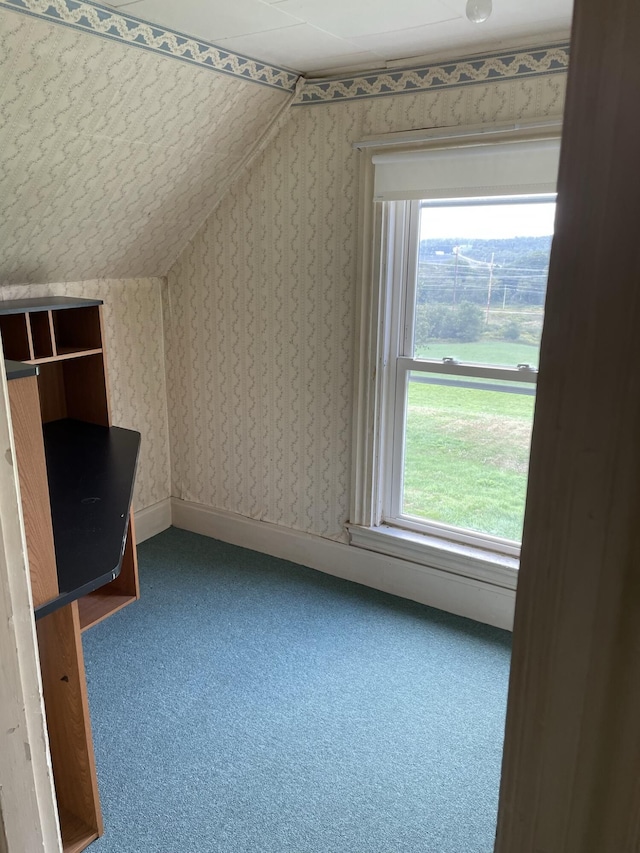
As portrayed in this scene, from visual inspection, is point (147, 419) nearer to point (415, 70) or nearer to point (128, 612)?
point (128, 612)

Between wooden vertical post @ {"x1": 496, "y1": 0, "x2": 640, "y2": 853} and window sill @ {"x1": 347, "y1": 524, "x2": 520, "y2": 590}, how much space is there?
7.74ft

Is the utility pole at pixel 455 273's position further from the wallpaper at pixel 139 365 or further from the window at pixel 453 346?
the wallpaper at pixel 139 365

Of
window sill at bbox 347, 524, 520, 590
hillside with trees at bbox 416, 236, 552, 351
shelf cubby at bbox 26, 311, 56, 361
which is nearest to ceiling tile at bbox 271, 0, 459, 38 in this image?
hillside with trees at bbox 416, 236, 552, 351

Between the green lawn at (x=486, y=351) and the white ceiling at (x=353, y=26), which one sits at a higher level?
the white ceiling at (x=353, y=26)

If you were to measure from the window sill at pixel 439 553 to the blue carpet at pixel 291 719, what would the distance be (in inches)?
8.4

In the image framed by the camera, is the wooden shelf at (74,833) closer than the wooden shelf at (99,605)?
Yes

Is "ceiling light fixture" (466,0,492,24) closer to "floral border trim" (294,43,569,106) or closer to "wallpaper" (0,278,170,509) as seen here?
"floral border trim" (294,43,569,106)

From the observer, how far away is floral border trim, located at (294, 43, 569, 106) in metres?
2.21

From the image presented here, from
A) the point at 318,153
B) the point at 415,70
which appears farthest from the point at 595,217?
the point at 318,153

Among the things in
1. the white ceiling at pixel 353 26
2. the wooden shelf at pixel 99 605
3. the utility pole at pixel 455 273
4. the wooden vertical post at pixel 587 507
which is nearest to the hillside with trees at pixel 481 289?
the utility pole at pixel 455 273

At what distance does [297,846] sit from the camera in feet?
5.73

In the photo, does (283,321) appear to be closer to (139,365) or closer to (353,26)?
(139,365)

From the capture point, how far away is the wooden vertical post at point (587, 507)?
0.30 meters

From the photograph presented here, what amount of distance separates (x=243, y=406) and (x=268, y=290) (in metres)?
0.62
